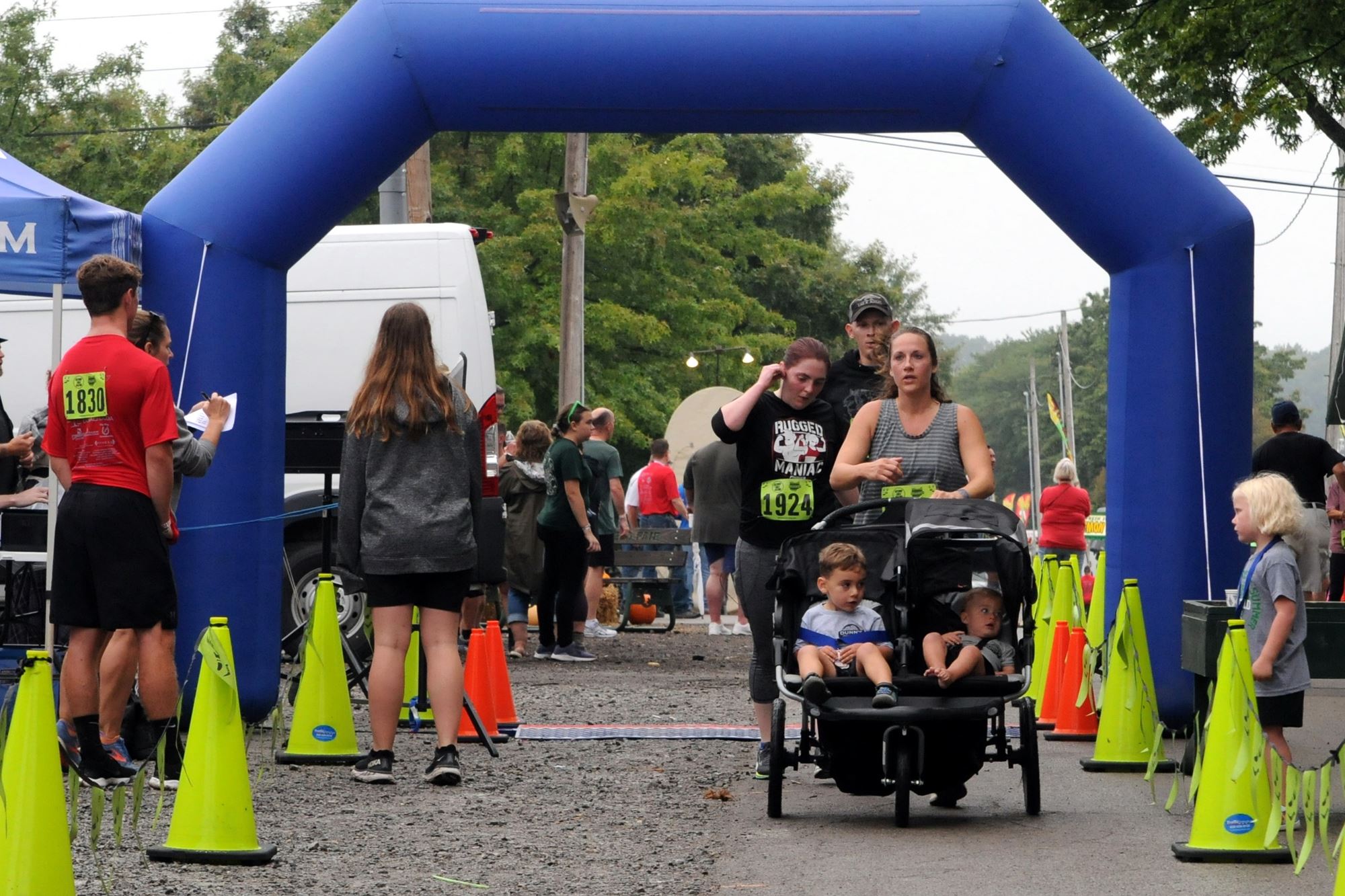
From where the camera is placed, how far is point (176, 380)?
27.6 ft

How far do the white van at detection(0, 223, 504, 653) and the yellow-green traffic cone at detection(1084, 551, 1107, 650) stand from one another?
14.0 ft

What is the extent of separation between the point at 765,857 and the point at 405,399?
2.63m

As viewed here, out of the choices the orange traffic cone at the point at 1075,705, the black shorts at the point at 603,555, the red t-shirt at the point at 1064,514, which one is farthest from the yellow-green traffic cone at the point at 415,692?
the red t-shirt at the point at 1064,514

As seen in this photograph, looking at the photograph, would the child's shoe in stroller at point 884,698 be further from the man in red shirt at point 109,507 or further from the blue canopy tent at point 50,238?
the blue canopy tent at point 50,238

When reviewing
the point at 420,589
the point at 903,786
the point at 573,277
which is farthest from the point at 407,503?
the point at 573,277

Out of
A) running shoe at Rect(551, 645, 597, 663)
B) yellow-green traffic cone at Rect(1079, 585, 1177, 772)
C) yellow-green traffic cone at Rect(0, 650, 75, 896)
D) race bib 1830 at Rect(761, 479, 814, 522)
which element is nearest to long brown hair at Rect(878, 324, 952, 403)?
race bib 1830 at Rect(761, 479, 814, 522)

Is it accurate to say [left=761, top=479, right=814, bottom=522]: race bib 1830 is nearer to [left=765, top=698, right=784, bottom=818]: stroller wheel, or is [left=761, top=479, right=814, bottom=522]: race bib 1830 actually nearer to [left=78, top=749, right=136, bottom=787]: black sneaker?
[left=765, top=698, right=784, bottom=818]: stroller wheel

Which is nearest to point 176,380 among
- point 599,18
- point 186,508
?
Result: point 186,508

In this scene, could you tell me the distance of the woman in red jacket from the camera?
1889 centimetres

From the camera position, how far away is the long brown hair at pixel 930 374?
715 cm

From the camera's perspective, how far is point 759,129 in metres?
8.65

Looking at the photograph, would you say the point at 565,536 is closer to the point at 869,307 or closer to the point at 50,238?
the point at 869,307

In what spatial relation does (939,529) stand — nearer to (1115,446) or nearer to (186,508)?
(1115,446)

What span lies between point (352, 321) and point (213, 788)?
6691 mm
